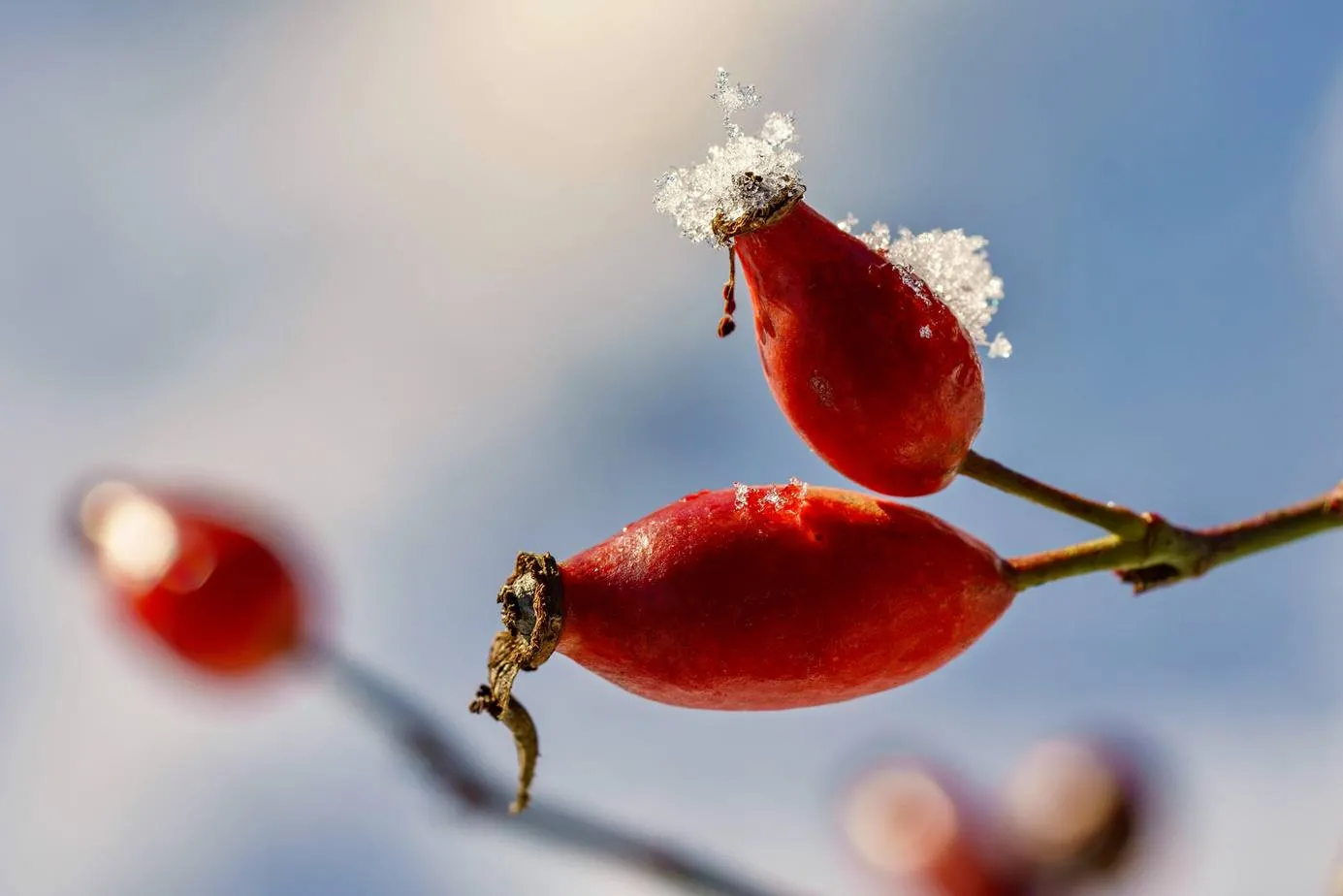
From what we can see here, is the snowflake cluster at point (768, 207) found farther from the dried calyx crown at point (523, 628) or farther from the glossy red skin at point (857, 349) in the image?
the dried calyx crown at point (523, 628)

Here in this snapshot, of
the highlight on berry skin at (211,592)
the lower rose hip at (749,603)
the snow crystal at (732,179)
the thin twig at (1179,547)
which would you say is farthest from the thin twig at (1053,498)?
the highlight on berry skin at (211,592)

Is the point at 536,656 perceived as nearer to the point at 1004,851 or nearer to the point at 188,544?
the point at 1004,851

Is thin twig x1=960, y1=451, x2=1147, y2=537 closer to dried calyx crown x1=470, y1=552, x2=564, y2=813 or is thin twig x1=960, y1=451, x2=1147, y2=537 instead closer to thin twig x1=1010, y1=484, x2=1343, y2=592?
thin twig x1=1010, y1=484, x2=1343, y2=592

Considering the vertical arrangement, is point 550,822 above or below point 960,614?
below

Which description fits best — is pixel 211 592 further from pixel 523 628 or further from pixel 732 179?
pixel 732 179

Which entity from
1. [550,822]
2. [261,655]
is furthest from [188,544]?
[550,822]

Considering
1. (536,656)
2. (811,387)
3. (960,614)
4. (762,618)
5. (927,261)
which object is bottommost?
(536,656)
